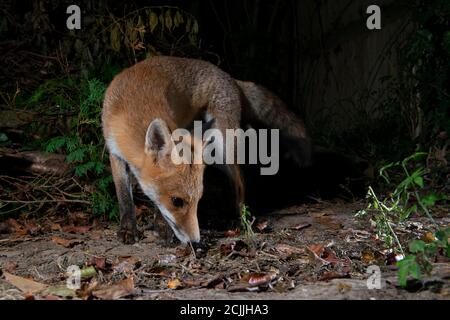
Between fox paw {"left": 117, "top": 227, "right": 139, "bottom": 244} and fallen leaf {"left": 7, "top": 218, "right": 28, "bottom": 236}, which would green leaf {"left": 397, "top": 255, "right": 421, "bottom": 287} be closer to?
fox paw {"left": 117, "top": 227, "right": 139, "bottom": 244}

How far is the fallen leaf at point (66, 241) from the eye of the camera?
3.87m

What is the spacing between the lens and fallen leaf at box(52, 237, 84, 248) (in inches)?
152

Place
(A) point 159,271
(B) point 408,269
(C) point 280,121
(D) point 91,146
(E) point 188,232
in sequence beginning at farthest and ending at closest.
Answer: (C) point 280,121 → (D) point 91,146 → (E) point 188,232 → (A) point 159,271 → (B) point 408,269

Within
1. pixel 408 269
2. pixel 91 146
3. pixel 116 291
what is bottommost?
pixel 116 291

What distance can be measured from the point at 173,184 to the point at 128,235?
656 millimetres

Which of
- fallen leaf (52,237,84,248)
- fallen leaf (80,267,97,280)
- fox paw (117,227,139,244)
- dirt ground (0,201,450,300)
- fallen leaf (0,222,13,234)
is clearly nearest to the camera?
dirt ground (0,201,450,300)

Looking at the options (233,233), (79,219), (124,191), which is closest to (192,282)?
(233,233)

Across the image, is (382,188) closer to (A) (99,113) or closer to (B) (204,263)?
(B) (204,263)

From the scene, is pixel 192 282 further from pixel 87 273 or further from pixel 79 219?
pixel 79 219

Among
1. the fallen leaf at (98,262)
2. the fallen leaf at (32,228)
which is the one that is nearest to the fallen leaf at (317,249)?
the fallen leaf at (98,262)

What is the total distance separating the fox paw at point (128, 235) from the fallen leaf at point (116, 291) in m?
1.08

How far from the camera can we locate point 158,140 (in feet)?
12.1

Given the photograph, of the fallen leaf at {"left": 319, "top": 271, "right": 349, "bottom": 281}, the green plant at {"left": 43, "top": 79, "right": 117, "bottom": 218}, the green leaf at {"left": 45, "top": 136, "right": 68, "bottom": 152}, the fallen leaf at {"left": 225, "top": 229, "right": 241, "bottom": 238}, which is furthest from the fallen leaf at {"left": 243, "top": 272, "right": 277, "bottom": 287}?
the green leaf at {"left": 45, "top": 136, "right": 68, "bottom": 152}

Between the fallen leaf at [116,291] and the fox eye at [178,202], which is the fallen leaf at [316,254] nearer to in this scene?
the fox eye at [178,202]
